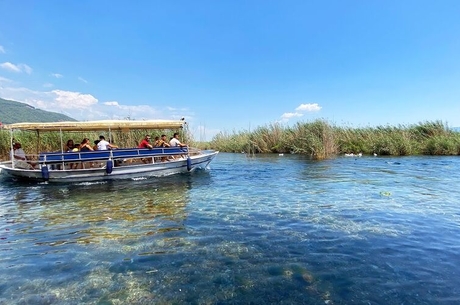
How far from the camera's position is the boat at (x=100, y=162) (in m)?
14.3

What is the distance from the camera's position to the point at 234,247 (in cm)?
579

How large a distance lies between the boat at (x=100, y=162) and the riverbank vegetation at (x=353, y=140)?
527 inches

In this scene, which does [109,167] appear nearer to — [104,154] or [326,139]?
[104,154]

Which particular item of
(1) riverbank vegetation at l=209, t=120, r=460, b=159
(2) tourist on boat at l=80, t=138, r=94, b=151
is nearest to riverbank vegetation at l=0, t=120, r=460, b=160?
(1) riverbank vegetation at l=209, t=120, r=460, b=159

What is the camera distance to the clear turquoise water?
4191 mm

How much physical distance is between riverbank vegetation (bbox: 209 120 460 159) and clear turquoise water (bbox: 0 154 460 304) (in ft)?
50.7

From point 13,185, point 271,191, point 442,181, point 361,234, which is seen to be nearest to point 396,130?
point 442,181

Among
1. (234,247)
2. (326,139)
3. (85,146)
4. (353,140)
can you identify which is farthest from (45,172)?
(353,140)

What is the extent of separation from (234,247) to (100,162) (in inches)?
472

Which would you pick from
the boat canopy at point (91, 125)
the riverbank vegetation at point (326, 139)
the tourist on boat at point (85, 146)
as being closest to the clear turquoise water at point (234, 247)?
the tourist on boat at point (85, 146)

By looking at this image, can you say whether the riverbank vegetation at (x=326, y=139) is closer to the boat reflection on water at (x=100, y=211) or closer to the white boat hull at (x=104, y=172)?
the white boat hull at (x=104, y=172)

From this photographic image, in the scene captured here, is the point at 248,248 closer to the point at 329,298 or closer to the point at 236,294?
the point at 236,294

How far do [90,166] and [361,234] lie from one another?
1361cm

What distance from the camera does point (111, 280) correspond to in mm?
4582
